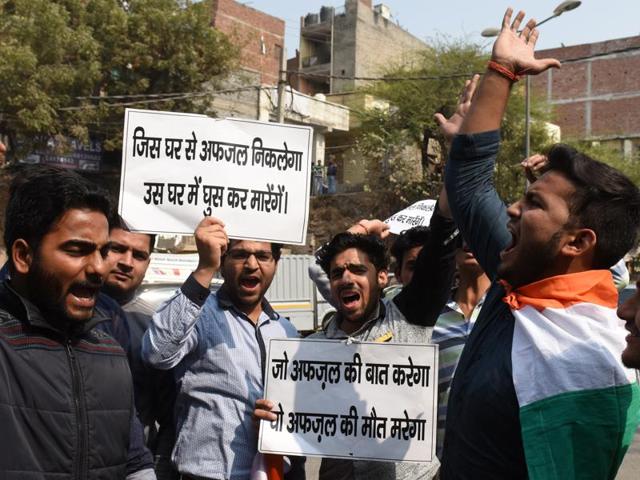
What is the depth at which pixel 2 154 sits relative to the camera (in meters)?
3.00

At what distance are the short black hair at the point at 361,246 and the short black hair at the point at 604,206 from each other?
1.50 meters

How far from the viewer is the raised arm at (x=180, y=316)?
9.98 feet

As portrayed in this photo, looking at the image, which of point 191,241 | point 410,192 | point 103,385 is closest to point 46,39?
point 191,241

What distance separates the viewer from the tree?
26.3 metres

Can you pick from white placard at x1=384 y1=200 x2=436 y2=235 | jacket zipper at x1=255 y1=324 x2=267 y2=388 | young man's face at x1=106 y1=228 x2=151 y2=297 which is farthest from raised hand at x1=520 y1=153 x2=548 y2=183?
young man's face at x1=106 y1=228 x2=151 y2=297

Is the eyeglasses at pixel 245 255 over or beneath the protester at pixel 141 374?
over

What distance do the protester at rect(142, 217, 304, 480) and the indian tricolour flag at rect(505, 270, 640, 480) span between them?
143cm

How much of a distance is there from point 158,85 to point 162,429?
70.2ft

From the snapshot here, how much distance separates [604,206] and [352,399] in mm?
1500

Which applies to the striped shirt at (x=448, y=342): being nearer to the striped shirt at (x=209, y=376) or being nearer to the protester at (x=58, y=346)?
the striped shirt at (x=209, y=376)

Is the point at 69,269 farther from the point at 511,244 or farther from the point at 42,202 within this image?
the point at 511,244

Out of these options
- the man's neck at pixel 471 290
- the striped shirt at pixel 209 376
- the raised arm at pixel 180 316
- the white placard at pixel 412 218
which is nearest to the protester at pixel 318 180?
the white placard at pixel 412 218

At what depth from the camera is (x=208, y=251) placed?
3.09 metres

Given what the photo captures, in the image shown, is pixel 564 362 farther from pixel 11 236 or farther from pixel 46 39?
pixel 46 39
